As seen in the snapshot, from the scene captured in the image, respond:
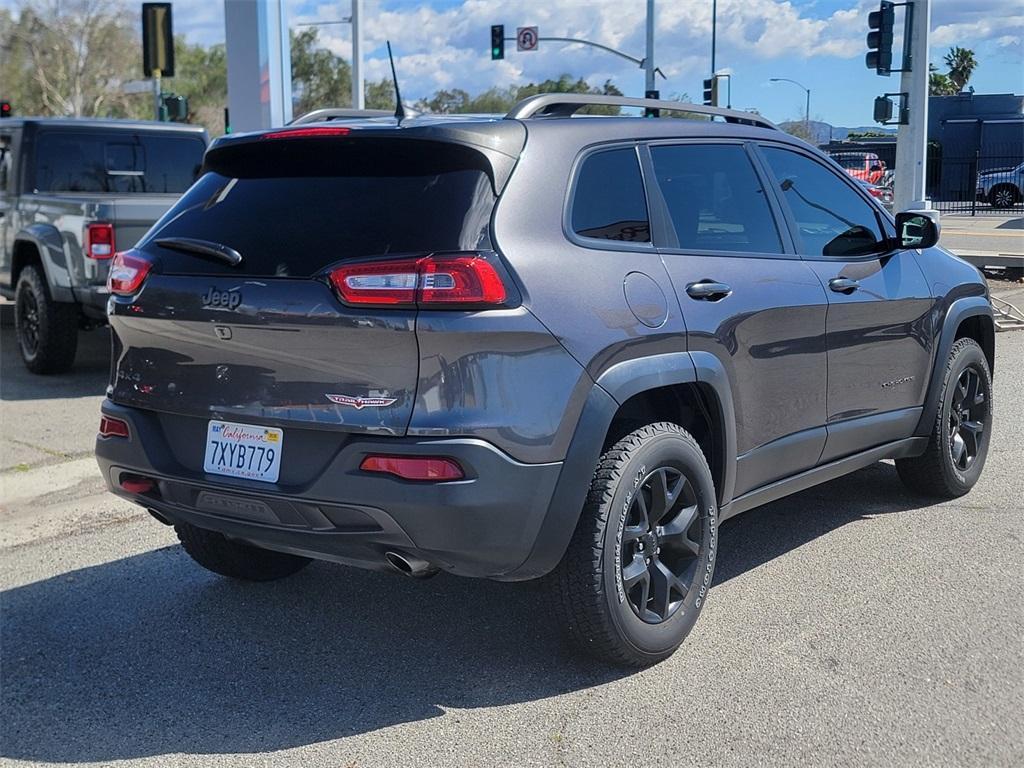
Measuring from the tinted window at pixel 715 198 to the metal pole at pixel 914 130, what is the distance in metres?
15.7

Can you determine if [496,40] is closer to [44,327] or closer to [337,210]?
[44,327]

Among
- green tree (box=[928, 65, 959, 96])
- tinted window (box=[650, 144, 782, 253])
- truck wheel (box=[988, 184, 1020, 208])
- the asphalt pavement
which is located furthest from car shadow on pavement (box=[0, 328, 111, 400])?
green tree (box=[928, 65, 959, 96])

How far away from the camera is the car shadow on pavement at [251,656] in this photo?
3.53 m

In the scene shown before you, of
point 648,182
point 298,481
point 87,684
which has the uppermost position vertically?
point 648,182

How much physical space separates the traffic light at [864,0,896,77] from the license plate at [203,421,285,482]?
56.0 ft

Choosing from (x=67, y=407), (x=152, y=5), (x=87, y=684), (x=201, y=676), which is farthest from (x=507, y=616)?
(x=152, y=5)

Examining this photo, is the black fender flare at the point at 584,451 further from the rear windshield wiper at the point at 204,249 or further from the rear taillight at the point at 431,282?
the rear windshield wiper at the point at 204,249

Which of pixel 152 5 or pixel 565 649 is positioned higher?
pixel 152 5

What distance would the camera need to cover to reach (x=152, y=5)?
1424 cm

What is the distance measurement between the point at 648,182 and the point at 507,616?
169 cm

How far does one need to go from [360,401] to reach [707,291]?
4.46 ft

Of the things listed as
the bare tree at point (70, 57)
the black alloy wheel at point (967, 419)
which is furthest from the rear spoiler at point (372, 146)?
the bare tree at point (70, 57)

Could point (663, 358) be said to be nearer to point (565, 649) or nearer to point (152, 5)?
point (565, 649)

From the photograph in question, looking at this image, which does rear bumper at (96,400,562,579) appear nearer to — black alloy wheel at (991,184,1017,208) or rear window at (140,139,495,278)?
rear window at (140,139,495,278)
